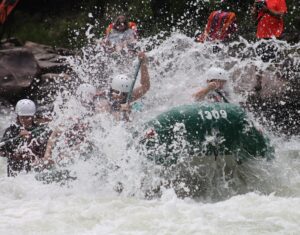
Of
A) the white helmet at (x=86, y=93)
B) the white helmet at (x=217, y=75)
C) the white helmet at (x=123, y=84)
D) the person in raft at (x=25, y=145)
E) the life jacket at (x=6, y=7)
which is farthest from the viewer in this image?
the life jacket at (x=6, y=7)

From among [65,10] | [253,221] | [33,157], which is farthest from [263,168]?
[65,10]

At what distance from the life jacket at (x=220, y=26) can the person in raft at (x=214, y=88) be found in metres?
2.46

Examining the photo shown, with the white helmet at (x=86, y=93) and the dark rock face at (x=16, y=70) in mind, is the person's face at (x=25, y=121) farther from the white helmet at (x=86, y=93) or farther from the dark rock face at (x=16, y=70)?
the dark rock face at (x=16, y=70)

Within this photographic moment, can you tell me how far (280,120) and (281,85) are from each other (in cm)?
57

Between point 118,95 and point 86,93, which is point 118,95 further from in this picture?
point 86,93

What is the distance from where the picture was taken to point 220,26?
32.3 feet

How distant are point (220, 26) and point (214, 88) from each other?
2.76 meters

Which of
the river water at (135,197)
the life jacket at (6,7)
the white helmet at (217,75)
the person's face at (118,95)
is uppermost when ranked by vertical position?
the life jacket at (6,7)

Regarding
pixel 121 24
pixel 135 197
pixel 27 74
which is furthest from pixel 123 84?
pixel 27 74

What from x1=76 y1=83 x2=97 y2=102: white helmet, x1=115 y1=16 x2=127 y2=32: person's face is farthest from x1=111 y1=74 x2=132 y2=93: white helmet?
x1=115 y1=16 x2=127 y2=32: person's face

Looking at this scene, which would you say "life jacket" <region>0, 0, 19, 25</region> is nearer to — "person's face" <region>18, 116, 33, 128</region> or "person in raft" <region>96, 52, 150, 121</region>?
"person in raft" <region>96, 52, 150, 121</region>

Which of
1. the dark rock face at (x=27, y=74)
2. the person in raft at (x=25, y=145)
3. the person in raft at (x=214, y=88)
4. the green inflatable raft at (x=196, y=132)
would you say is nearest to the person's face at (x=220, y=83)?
the person in raft at (x=214, y=88)

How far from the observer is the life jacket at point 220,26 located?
982cm

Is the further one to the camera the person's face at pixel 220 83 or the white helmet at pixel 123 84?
the white helmet at pixel 123 84
